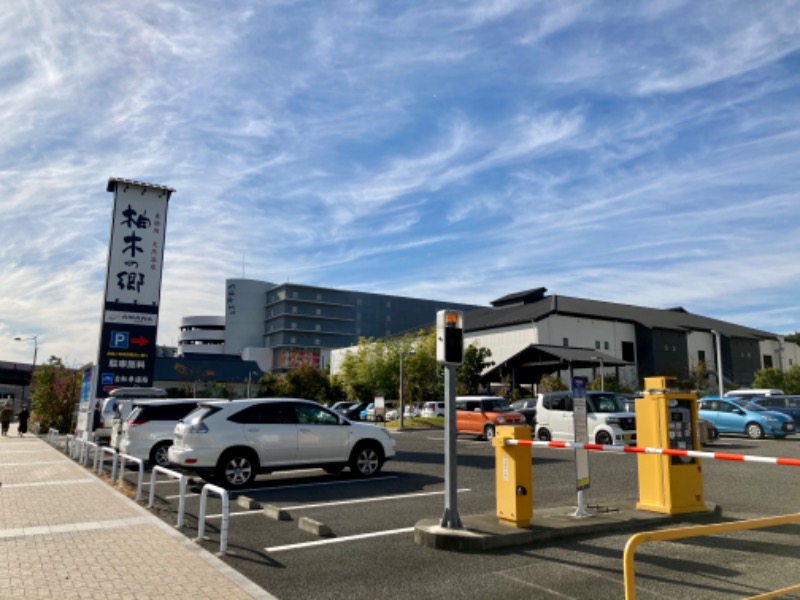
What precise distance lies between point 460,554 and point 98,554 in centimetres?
405

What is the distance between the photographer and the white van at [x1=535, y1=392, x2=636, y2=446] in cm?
1789

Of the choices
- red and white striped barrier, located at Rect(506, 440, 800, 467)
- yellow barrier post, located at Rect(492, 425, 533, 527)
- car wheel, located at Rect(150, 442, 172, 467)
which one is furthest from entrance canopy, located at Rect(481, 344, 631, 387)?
red and white striped barrier, located at Rect(506, 440, 800, 467)

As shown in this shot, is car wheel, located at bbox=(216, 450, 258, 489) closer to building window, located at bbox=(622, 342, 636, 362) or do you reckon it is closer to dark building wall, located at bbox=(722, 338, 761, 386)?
building window, located at bbox=(622, 342, 636, 362)

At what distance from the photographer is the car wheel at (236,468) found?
11391 millimetres

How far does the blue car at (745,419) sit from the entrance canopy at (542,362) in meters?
17.3

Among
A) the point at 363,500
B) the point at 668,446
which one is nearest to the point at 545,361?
the point at 363,500

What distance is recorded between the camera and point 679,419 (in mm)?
8734

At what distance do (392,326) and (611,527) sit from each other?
371ft

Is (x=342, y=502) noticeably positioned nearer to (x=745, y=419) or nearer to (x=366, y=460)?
(x=366, y=460)

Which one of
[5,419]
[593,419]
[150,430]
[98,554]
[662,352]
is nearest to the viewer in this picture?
[98,554]

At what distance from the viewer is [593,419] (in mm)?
18469

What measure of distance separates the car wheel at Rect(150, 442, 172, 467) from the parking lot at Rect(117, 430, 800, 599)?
9.26ft

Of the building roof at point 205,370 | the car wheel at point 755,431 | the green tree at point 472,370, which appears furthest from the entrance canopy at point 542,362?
the building roof at point 205,370

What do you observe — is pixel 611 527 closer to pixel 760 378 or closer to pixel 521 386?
pixel 521 386
